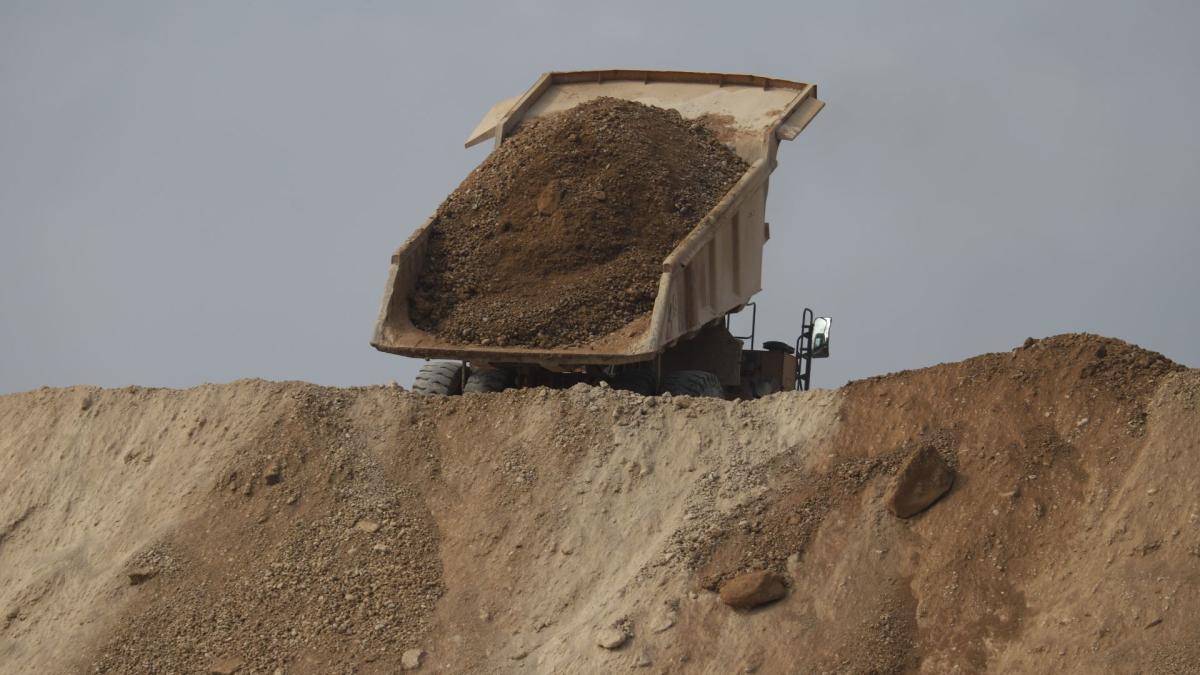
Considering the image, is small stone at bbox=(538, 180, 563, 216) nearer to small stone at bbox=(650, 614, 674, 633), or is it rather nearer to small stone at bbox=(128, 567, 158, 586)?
small stone at bbox=(128, 567, 158, 586)

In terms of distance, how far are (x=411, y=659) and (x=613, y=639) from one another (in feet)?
4.19

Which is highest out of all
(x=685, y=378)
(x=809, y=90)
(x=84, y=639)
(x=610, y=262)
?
(x=809, y=90)

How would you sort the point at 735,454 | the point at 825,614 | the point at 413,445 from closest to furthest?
the point at 825,614, the point at 735,454, the point at 413,445

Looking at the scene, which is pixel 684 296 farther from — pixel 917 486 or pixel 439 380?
pixel 917 486

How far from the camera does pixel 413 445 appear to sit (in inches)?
517

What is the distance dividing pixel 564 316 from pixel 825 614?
12.7 ft

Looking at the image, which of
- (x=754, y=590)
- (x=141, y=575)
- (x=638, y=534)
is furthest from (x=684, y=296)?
(x=141, y=575)

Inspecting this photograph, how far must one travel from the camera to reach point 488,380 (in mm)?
14094

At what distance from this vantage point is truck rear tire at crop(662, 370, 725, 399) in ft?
46.3

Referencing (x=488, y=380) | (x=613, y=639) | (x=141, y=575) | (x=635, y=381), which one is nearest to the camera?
(x=613, y=639)

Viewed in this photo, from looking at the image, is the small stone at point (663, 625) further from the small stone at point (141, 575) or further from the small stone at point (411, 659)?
the small stone at point (141, 575)

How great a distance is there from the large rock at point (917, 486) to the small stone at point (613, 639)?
76.7 inches

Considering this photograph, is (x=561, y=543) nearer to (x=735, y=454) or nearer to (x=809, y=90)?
(x=735, y=454)

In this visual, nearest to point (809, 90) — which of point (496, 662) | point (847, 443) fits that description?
point (847, 443)
